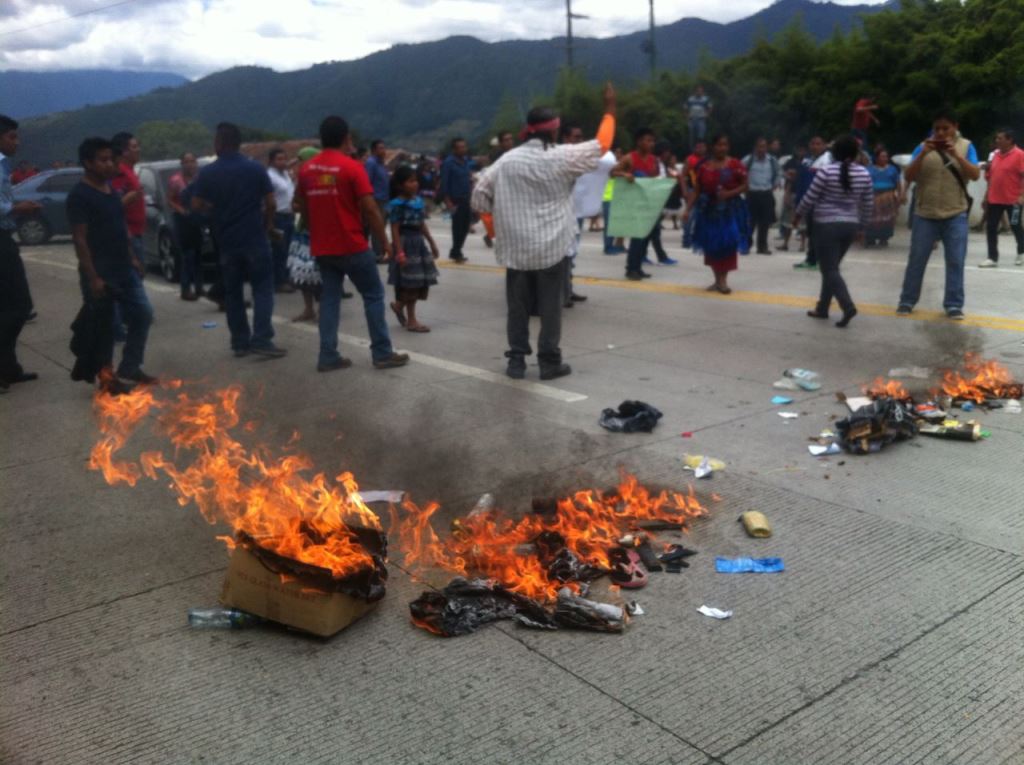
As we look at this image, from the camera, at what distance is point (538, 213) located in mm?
7270

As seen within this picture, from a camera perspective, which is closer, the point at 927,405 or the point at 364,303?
the point at 927,405

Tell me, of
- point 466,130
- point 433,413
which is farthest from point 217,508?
point 466,130

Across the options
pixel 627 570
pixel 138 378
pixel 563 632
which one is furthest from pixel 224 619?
pixel 138 378

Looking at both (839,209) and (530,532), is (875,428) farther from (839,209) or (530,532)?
(839,209)

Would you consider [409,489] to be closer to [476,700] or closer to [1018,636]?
[476,700]

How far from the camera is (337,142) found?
7.83 m

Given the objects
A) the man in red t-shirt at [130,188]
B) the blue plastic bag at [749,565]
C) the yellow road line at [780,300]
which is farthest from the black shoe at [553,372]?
the man in red t-shirt at [130,188]

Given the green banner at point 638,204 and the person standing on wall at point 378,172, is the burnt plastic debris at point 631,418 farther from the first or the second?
the person standing on wall at point 378,172

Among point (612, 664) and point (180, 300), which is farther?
point (180, 300)

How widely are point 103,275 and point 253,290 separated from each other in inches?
56.7

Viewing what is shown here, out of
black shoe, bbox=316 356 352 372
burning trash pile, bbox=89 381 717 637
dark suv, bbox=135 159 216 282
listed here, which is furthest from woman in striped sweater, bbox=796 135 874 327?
dark suv, bbox=135 159 216 282

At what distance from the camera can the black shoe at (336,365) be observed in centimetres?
816

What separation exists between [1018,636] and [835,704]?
846mm

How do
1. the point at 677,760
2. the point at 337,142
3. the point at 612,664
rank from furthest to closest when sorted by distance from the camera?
the point at 337,142
the point at 612,664
the point at 677,760
